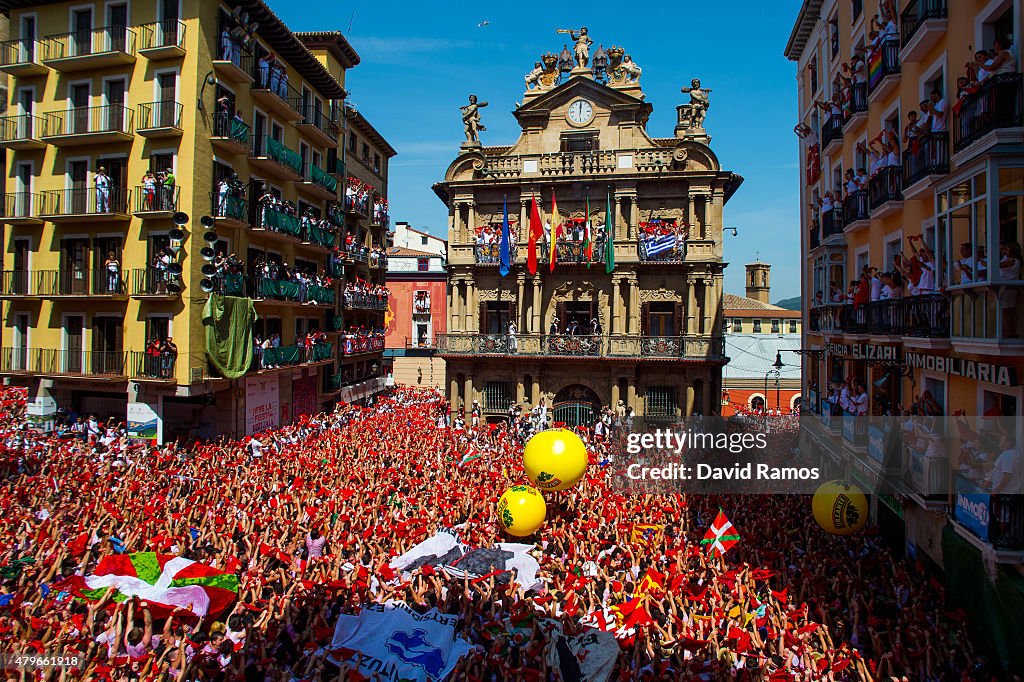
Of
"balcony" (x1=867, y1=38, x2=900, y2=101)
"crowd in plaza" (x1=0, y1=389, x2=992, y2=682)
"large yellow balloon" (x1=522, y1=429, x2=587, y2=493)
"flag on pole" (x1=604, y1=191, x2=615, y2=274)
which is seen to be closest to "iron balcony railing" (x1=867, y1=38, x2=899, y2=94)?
"balcony" (x1=867, y1=38, x2=900, y2=101)

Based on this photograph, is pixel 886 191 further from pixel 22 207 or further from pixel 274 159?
pixel 22 207

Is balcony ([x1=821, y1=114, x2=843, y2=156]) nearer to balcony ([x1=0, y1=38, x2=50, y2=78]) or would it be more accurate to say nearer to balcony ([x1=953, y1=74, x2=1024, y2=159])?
balcony ([x1=953, y1=74, x2=1024, y2=159])

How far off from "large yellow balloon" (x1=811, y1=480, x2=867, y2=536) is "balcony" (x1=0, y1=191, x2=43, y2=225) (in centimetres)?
2760

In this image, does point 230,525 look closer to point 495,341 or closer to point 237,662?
point 237,662

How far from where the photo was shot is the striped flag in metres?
10.5

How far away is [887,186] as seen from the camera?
15.8 m

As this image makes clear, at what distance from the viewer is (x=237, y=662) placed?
30.5 feet

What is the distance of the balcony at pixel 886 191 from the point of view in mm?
15477

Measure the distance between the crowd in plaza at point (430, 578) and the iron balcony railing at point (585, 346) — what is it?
1142 centimetres

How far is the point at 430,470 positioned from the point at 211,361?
30.8 feet

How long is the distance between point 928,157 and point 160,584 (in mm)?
16272

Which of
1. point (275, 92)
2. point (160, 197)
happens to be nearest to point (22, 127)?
point (160, 197)

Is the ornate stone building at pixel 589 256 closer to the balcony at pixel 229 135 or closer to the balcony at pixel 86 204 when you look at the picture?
the balcony at pixel 229 135

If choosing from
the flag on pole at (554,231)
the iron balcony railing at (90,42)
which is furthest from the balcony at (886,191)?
the iron balcony railing at (90,42)
